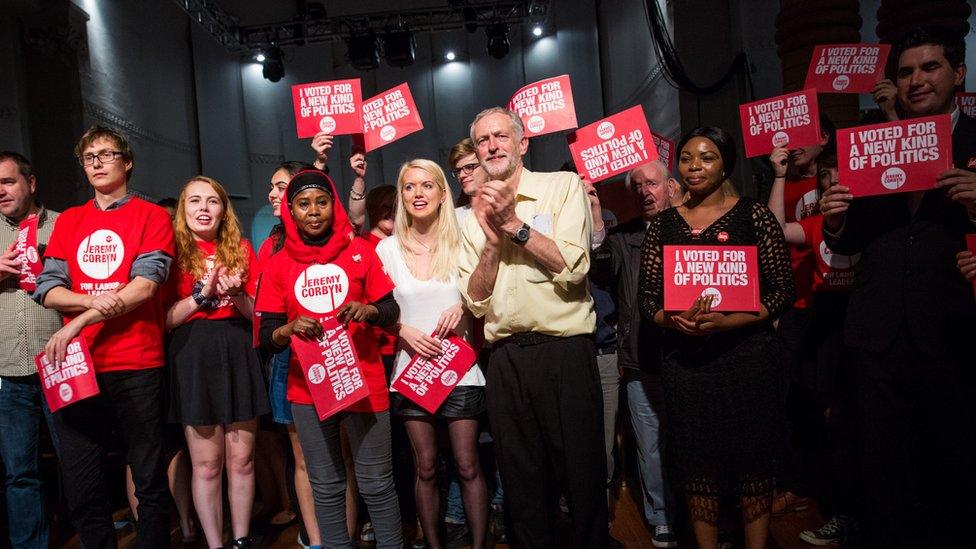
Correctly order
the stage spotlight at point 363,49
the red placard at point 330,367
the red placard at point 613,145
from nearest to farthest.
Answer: the red placard at point 330,367 < the red placard at point 613,145 < the stage spotlight at point 363,49

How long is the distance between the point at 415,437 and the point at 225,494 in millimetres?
2173

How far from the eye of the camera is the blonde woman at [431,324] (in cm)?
254

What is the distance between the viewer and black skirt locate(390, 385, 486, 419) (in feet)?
8.32

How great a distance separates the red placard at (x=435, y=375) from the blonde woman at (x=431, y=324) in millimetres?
42

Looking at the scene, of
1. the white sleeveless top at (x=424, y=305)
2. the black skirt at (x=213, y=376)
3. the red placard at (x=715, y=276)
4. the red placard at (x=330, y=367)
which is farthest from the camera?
the black skirt at (x=213, y=376)

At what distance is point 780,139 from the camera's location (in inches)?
123

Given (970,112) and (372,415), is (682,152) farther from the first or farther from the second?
(970,112)

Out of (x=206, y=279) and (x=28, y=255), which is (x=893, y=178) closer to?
(x=206, y=279)

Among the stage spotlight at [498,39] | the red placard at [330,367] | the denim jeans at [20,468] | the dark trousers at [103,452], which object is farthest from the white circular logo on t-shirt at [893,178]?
the stage spotlight at [498,39]

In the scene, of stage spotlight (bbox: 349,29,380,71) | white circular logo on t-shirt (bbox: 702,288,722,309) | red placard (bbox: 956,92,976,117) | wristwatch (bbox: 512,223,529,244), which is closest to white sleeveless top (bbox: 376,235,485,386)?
wristwatch (bbox: 512,223,529,244)

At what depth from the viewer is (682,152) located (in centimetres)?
242

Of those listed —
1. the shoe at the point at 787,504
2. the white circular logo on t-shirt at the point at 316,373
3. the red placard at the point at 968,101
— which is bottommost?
the shoe at the point at 787,504

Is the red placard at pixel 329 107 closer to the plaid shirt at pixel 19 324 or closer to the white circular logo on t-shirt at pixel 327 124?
the white circular logo on t-shirt at pixel 327 124

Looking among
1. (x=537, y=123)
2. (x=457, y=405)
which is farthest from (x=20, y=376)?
(x=537, y=123)
